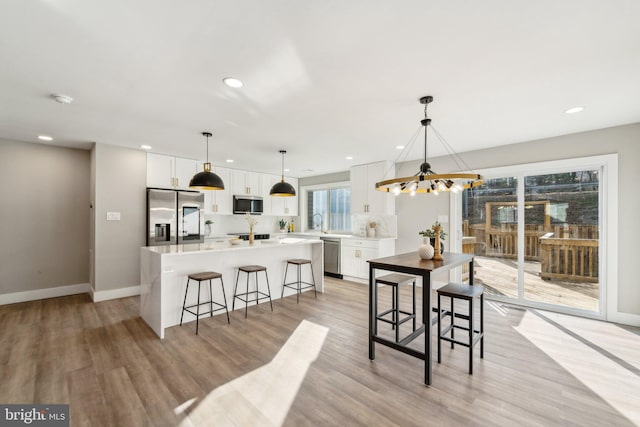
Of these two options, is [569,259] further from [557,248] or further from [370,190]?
[370,190]

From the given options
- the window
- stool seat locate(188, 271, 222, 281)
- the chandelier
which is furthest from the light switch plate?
the window

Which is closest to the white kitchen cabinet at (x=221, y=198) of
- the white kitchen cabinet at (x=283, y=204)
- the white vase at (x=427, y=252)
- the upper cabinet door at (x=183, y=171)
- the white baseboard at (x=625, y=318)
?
the upper cabinet door at (x=183, y=171)

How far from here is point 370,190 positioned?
577 centimetres

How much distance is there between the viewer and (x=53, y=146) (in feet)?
14.9

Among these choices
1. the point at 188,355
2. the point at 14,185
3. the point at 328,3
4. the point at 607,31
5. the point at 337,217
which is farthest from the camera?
the point at 337,217

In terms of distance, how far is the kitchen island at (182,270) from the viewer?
3188mm

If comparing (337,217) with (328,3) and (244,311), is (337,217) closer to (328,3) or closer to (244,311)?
(244,311)

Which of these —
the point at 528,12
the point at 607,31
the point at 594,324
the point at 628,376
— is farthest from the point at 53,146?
the point at 594,324

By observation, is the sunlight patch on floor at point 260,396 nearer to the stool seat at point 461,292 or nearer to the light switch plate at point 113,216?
the stool seat at point 461,292

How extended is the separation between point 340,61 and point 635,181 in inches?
155

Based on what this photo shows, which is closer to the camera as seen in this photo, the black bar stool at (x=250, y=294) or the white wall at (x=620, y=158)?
the white wall at (x=620, y=158)

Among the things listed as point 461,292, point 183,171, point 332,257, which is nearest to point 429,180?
point 461,292

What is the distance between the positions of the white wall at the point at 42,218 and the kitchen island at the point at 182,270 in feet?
6.99

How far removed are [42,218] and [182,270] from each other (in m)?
2.91
